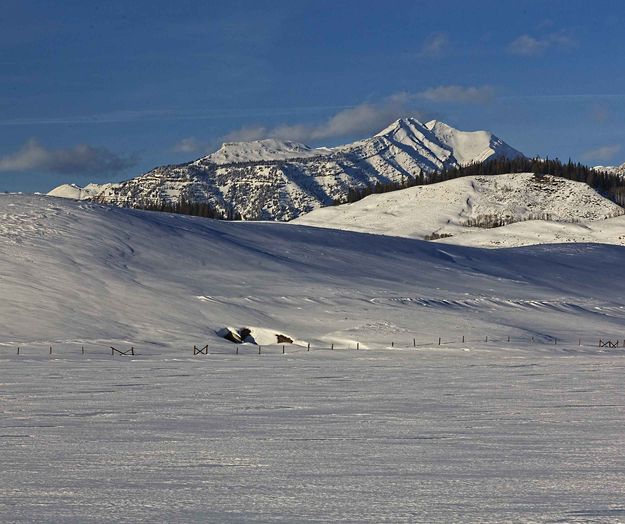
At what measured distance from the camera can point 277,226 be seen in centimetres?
12256

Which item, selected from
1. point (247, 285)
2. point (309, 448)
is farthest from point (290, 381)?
point (247, 285)

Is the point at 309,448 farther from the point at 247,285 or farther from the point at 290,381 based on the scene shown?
the point at 247,285

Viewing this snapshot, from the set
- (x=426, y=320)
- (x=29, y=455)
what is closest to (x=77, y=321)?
(x=426, y=320)

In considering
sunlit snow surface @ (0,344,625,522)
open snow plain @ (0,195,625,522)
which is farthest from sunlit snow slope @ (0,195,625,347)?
sunlit snow surface @ (0,344,625,522)

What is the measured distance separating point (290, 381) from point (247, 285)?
44.4 meters

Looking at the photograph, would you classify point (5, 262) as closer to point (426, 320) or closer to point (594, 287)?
point (426, 320)

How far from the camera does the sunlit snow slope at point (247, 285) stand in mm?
68375

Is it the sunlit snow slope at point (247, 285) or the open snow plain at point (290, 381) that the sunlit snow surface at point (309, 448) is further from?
the sunlit snow slope at point (247, 285)

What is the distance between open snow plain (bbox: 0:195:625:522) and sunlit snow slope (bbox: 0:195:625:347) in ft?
0.98

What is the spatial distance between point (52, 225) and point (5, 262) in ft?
41.2

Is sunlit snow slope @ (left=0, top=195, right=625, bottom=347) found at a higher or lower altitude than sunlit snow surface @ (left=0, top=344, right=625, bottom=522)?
higher

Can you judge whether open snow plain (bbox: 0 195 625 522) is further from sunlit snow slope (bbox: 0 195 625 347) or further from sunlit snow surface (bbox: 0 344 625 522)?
sunlit snow slope (bbox: 0 195 625 347)

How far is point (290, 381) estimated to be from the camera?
3706cm

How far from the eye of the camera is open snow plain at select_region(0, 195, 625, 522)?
1395 centimetres
